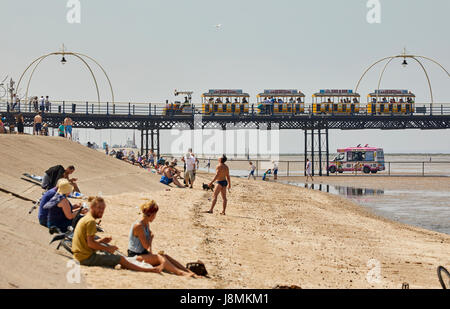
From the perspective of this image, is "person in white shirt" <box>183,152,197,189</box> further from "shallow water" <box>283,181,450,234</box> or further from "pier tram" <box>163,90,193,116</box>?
"pier tram" <box>163,90,193,116</box>

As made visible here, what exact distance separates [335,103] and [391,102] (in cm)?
495

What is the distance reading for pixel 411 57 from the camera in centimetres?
5412

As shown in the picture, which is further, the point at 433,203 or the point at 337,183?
the point at 337,183

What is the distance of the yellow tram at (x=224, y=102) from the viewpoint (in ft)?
155

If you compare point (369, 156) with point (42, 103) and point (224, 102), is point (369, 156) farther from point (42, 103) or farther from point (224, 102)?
Answer: point (42, 103)

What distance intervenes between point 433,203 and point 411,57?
103 feet

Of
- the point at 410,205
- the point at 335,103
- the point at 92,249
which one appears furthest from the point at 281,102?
the point at 92,249

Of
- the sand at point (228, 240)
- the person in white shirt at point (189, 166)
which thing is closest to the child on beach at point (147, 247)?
the sand at point (228, 240)

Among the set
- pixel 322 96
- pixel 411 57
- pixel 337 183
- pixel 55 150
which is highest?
pixel 411 57

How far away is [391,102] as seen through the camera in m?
49.1

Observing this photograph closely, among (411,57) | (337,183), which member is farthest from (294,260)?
(411,57)

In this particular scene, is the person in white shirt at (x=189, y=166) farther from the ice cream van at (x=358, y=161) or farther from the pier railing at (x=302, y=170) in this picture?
the ice cream van at (x=358, y=161)

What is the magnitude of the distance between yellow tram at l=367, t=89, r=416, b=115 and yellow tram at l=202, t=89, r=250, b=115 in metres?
10.7
